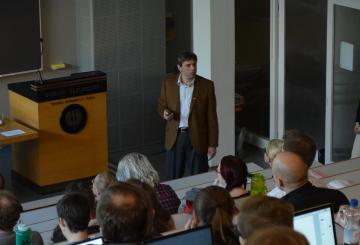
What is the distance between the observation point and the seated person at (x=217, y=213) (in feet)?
15.1

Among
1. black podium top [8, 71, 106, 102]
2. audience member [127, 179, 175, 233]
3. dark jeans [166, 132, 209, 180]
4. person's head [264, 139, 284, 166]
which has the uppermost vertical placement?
black podium top [8, 71, 106, 102]

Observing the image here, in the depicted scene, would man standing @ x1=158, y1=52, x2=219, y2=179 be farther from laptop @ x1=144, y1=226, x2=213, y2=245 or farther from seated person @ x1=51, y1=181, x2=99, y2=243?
laptop @ x1=144, y1=226, x2=213, y2=245

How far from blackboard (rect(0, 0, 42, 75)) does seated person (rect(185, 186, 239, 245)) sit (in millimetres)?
5839

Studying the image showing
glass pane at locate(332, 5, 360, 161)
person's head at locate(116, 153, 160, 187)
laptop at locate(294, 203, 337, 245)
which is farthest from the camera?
glass pane at locate(332, 5, 360, 161)

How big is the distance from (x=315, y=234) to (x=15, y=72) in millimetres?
6405

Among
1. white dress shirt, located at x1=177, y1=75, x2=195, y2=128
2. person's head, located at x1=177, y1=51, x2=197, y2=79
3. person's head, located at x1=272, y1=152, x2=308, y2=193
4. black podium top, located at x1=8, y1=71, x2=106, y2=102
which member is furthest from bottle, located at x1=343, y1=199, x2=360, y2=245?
black podium top, located at x1=8, y1=71, x2=106, y2=102

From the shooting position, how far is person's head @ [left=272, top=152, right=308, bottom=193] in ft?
17.0

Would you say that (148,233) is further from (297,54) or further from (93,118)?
(297,54)

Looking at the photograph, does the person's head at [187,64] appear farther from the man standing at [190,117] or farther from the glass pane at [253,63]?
the glass pane at [253,63]

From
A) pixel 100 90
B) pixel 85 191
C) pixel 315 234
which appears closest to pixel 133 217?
pixel 315 234

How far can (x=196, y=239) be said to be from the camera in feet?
13.2

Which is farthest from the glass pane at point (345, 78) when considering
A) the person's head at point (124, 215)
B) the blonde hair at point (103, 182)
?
the person's head at point (124, 215)

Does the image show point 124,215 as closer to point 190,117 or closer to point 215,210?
point 215,210

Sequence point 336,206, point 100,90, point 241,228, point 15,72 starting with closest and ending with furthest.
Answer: point 241,228, point 336,206, point 100,90, point 15,72
